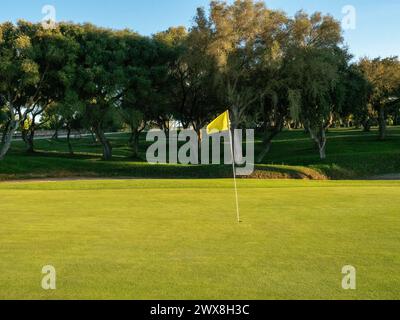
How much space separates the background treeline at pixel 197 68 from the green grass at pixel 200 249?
989 inches

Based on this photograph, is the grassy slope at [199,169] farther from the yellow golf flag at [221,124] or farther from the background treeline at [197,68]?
the yellow golf flag at [221,124]

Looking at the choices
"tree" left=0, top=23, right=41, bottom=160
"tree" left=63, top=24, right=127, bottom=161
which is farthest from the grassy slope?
"tree" left=0, top=23, right=41, bottom=160

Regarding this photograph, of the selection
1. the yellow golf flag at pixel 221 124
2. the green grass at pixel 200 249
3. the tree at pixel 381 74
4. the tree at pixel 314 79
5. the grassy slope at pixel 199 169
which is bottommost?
the green grass at pixel 200 249

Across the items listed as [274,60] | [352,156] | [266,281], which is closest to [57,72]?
[274,60]

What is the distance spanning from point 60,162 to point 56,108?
4533 mm

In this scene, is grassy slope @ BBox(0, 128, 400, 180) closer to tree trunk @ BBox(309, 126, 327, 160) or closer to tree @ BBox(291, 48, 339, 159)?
tree trunk @ BBox(309, 126, 327, 160)

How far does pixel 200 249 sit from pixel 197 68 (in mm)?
33461

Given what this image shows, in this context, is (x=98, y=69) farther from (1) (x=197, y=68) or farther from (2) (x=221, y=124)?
(2) (x=221, y=124)

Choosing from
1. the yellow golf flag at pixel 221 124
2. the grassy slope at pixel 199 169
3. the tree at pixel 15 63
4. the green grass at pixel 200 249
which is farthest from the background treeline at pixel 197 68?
the green grass at pixel 200 249

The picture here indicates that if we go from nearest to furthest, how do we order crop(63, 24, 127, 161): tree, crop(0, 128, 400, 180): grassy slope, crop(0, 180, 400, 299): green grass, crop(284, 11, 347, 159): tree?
crop(0, 180, 400, 299): green grass < crop(0, 128, 400, 180): grassy slope < crop(284, 11, 347, 159): tree < crop(63, 24, 127, 161): tree

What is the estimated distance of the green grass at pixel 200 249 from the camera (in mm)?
6285

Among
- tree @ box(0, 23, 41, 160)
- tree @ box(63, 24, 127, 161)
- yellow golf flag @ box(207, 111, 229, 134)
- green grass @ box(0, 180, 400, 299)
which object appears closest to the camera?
green grass @ box(0, 180, 400, 299)

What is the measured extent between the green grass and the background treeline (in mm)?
25122

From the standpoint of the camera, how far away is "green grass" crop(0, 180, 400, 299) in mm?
6285
